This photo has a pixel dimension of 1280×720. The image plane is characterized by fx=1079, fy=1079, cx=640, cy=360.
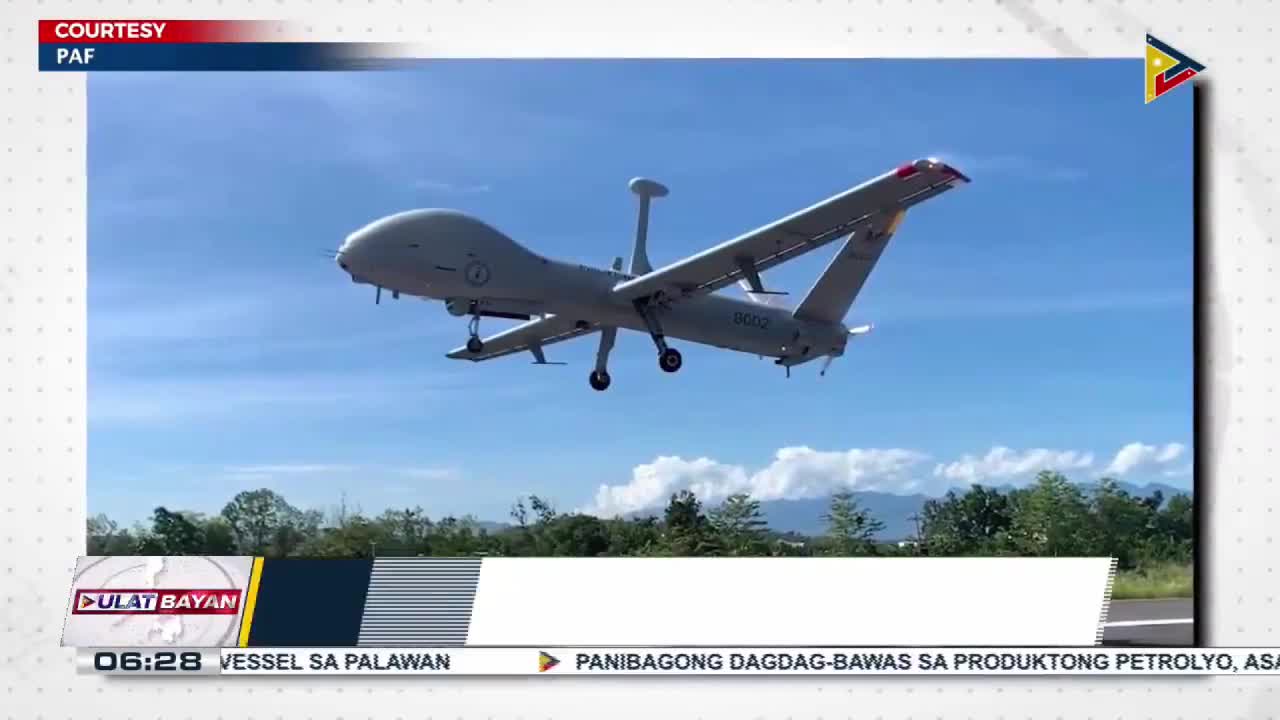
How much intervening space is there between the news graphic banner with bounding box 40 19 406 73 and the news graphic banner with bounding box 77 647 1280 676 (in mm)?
1615

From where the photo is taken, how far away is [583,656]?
2924 mm

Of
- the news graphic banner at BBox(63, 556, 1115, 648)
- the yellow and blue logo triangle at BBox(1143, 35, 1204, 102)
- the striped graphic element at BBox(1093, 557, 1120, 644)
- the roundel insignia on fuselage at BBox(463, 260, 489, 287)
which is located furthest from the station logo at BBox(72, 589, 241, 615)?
the yellow and blue logo triangle at BBox(1143, 35, 1204, 102)

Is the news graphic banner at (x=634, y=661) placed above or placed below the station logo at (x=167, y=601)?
below

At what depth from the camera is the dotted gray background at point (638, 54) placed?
9.58 feet

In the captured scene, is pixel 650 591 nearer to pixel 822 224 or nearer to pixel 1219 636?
pixel 1219 636

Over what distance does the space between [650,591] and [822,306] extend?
2861 mm

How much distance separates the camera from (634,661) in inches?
115

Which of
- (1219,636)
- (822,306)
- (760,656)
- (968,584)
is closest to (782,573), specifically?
(760,656)

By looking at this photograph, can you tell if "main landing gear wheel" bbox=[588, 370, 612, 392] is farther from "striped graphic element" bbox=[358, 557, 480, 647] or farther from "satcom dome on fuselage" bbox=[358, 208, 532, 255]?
"striped graphic element" bbox=[358, 557, 480, 647]

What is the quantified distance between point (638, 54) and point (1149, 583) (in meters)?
2.06

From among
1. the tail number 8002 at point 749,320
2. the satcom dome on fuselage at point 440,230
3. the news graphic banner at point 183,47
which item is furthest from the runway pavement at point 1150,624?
the tail number 8002 at point 749,320

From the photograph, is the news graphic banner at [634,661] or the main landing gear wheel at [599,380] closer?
the news graphic banner at [634,661]

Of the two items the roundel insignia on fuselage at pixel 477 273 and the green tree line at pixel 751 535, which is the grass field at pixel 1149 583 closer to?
the green tree line at pixel 751 535

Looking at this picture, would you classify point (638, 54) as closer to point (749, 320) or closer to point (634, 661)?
point (634, 661)
